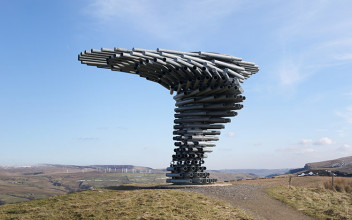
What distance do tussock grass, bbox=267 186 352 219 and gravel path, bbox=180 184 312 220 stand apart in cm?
80

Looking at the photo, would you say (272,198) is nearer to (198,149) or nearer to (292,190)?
(292,190)

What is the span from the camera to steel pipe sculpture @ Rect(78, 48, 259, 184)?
3098 cm

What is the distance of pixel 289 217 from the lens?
71.8 ft

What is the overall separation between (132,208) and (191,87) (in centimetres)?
1601

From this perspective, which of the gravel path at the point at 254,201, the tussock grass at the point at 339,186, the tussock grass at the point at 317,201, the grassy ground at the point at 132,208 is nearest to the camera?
the grassy ground at the point at 132,208

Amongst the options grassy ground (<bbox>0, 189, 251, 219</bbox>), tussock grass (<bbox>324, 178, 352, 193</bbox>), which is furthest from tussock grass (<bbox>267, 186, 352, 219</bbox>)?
tussock grass (<bbox>324, 178, 352, 193</bbox>)

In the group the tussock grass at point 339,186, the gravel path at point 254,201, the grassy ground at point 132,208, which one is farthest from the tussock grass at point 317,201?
the tussock grass at point 339,186

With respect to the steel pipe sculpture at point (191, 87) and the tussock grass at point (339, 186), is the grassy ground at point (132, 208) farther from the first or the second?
the tussock grass at point (339, 186)

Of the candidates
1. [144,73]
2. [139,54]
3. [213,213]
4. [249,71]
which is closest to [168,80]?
[144,73]

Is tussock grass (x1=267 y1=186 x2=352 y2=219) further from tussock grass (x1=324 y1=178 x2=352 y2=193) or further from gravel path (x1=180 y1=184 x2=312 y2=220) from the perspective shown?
tussock grass (x1=324 y1=178 x2=352 y2=193)

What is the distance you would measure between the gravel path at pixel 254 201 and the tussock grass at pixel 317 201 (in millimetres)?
799

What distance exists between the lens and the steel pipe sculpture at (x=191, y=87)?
30984 millimetres

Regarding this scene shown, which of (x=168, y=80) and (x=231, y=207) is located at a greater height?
(x=168, y=80)

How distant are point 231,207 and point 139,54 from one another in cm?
1503
